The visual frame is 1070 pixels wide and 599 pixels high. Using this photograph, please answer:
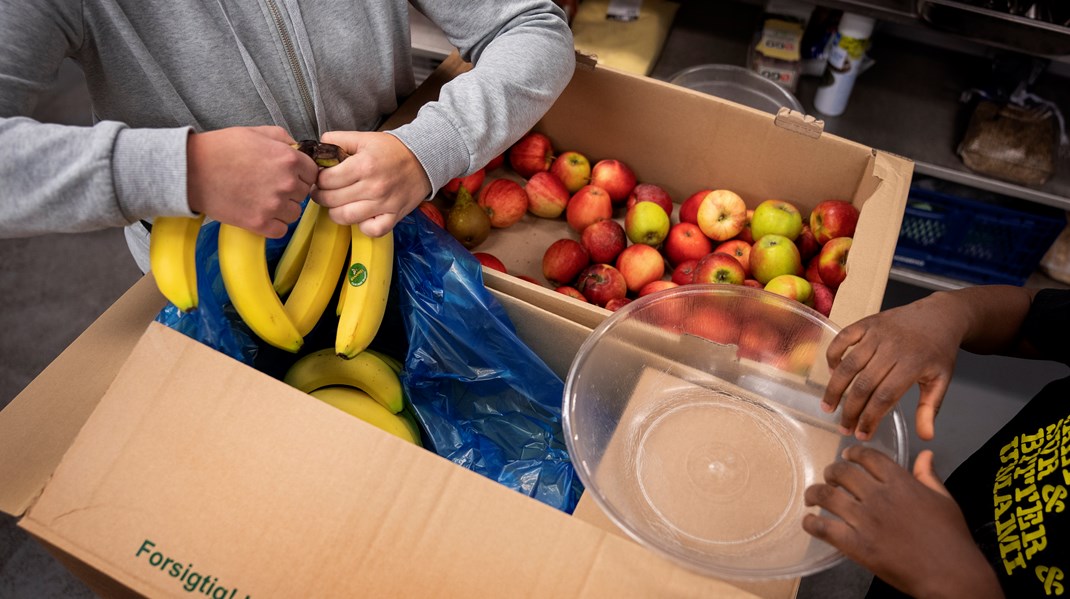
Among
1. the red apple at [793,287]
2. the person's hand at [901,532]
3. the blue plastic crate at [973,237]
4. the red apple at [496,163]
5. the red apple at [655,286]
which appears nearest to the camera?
the person's hand at [901,532]

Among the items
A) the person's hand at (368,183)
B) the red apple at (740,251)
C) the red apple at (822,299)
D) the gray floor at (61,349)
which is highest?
the person's hand at (368,183)

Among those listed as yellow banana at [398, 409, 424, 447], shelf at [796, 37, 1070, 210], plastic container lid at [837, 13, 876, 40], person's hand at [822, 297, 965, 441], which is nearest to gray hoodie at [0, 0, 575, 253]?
yellow banana at [398, 409, 424, 447]

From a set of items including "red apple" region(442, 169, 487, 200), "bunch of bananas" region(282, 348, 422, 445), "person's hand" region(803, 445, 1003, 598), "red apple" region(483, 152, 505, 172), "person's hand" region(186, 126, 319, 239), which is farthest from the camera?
"red apple" region(483, 152, 505, 172)

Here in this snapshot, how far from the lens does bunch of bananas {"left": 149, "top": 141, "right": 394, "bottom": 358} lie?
0.89 metres

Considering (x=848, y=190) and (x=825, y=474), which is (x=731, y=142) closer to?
(x=848, y=190)

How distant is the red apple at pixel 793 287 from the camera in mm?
1189

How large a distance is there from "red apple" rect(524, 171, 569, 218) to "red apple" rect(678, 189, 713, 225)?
0.24 meters

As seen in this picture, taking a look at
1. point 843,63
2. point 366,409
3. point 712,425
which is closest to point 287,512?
point 366,409

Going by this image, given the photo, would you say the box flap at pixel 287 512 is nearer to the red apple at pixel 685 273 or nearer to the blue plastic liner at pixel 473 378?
the blue plastic liner at pixel 473 378

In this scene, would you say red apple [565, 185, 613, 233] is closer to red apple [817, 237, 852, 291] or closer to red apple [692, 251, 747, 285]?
red apple [692, 251, 747, 285]

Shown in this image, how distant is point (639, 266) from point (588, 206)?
176 mm

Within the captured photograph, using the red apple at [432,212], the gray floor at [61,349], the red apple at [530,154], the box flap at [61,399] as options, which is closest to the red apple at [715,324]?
the red apple at [432,212]

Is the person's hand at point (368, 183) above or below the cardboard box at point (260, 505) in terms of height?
above

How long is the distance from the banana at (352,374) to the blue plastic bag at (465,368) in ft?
0.10
